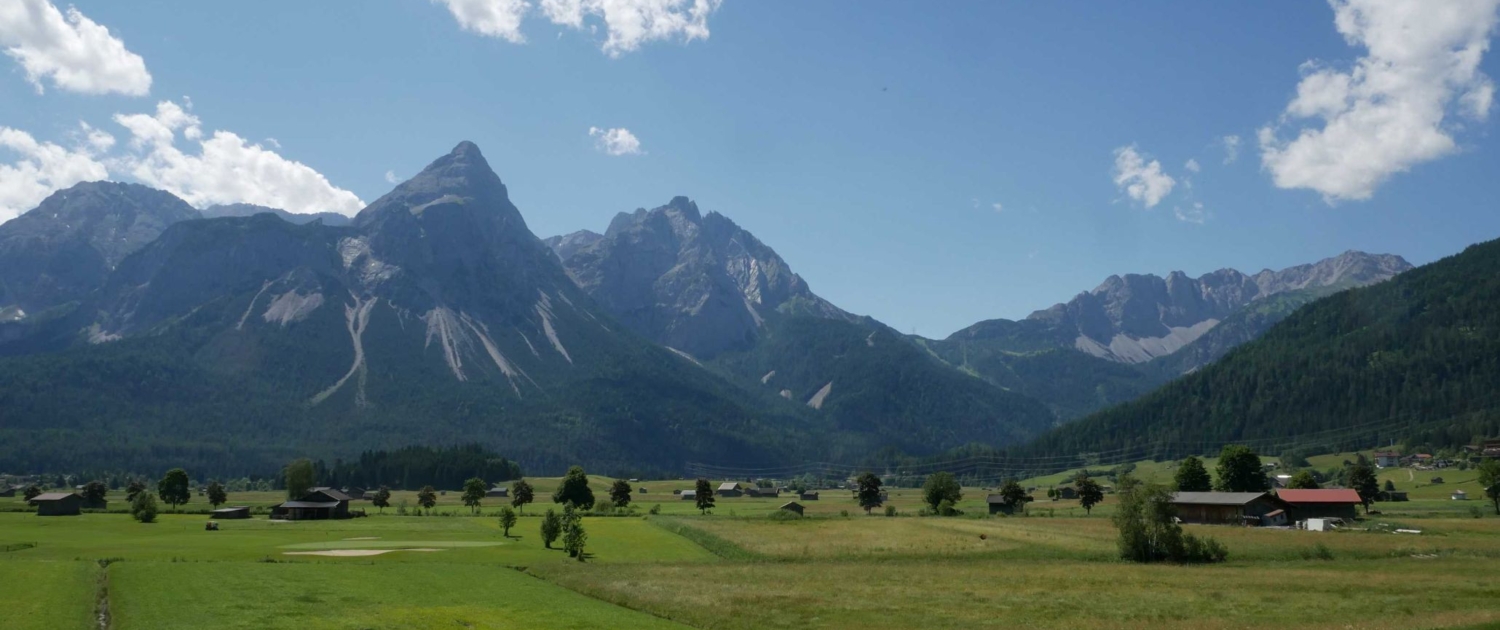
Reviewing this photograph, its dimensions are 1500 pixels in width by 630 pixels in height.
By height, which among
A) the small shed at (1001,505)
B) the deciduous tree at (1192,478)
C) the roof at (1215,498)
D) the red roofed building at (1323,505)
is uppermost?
the deciduous tree at (1192,478)

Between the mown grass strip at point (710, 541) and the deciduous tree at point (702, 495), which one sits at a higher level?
the deciduous tree at point (702, 495)

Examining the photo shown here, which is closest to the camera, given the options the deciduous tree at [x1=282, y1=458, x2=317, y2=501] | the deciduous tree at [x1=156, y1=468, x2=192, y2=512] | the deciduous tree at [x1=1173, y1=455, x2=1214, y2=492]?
the deciduous tree at [x1=1173, y1=455, x2=1214, y2=492]

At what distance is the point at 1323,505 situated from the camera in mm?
102375

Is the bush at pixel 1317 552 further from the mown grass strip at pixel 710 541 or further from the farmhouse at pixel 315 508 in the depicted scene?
the farmhouse at pixel 315 508

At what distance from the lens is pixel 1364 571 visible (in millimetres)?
57688

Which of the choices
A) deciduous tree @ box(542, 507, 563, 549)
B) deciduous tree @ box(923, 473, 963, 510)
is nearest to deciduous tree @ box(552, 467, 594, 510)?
deciduous tree @ box(923, 473, 963, 510)

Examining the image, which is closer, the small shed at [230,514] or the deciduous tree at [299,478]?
the small shed at [230,514]

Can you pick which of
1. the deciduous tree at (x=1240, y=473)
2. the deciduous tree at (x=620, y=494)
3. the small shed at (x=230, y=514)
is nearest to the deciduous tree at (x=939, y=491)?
the deciduous tree at (x=1240, y=473)

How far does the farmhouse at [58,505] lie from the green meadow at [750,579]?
33.4 m

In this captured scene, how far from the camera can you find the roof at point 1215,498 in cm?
9864

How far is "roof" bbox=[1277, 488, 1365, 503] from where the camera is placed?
101688 mm

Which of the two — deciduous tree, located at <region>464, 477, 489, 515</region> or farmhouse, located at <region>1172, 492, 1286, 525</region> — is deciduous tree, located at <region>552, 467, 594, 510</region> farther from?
farmhouse, located at <region>1172, 492, 1286, 525</region>

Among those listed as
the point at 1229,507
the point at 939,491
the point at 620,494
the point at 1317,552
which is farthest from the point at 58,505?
the point at 1229,507

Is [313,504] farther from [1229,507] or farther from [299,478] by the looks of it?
[1229,507]
